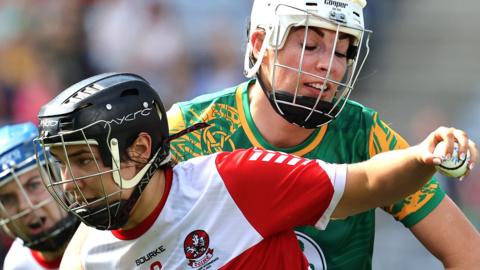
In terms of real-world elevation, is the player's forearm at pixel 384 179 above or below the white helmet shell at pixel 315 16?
below

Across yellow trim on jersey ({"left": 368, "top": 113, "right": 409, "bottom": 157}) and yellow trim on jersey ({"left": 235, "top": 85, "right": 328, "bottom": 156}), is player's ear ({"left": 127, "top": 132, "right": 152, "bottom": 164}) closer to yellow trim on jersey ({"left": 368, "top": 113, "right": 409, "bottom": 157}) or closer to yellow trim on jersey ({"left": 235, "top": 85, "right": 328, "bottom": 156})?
yellow trim on jersey ({"left": 235, "top": 85, "right": 328, "bottom": 156})

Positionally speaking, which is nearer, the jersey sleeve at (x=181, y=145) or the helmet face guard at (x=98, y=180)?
the helmet face guard at (x=98, y=180)

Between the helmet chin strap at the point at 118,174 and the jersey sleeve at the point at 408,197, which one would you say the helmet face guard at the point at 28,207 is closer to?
the helmet chin strap at the point at 118,174

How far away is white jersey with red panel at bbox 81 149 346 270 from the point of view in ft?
11.3

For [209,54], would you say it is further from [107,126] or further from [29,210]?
[107,126]

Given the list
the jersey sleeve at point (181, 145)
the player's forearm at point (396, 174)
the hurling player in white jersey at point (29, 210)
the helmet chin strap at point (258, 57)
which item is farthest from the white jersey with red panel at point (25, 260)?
the player's forearm at point (396, 174)

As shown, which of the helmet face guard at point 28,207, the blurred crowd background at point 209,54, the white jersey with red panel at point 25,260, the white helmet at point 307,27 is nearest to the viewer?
the white helmet at point 307,27

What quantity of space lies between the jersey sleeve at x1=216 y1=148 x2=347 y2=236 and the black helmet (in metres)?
0.34

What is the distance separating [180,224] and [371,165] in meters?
0.74

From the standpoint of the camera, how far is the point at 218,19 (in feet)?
34.5

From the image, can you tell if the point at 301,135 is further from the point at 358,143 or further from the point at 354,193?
the point at 354,193

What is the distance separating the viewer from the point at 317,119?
13.1 feet

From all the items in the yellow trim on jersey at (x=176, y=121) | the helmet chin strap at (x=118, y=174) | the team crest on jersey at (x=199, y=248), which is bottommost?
the team crest on jersey at (x=199, y=248)

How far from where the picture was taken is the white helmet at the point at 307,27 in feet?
13.1
